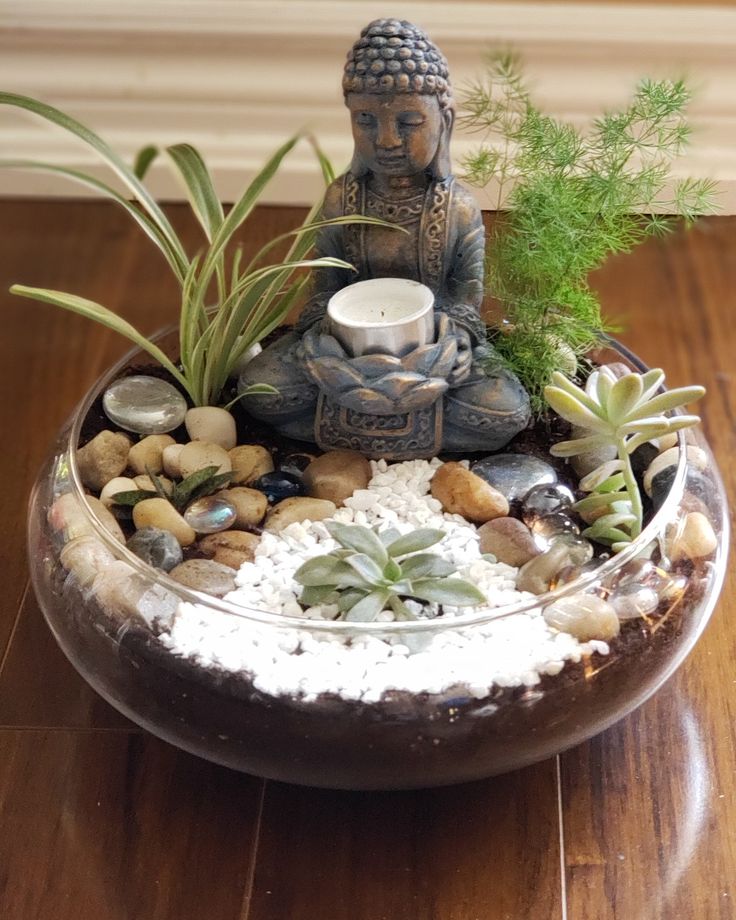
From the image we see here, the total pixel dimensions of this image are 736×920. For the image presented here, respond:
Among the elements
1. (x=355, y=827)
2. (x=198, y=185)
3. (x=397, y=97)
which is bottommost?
(x=355, y=827)

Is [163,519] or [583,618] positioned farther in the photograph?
[163,519]

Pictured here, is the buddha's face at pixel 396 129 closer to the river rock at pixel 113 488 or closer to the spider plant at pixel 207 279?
the spider plant at pixel 207 279

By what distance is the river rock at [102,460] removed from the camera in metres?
1.09

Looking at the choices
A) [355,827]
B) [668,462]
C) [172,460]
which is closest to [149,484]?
[172,460]

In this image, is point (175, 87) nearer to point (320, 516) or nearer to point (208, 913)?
point (320, 516)

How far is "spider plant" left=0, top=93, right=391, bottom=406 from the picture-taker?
1.07m

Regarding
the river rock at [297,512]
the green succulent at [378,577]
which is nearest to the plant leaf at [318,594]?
the green succulent at [378,577]

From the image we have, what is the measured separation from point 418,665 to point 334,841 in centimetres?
20

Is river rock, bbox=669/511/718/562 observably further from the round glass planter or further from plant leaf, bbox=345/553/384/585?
plant leaf, bbox=345/553/384/585

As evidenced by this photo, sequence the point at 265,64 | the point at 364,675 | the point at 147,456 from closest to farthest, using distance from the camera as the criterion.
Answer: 1. the point at 364,675
2. the point at 147,456
3. the point at 265,64

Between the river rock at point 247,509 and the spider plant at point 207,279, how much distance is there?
0.34ft

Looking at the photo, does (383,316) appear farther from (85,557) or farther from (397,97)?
(85,557)

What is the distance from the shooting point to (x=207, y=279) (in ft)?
3.53

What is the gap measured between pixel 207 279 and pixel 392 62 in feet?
0.85
